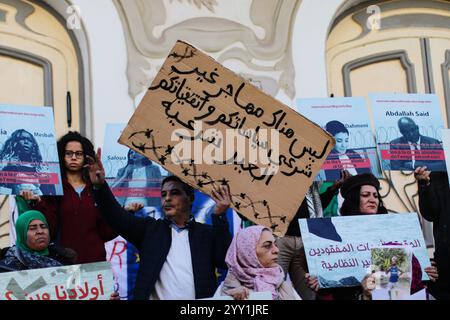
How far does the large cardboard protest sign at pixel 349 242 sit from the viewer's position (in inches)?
181

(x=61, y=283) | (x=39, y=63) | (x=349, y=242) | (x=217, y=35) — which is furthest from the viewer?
(x=217, y=35)

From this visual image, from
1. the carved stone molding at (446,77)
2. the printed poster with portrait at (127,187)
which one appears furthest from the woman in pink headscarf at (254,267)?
the carved stone molding at (446,77)

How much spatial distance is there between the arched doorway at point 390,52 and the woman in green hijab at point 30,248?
7.45 feet

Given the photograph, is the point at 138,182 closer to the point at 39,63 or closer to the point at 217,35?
the point at 39,63

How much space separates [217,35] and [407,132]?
4.72ft

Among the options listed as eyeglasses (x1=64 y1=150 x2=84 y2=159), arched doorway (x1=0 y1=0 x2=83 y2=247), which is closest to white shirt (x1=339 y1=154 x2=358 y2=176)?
eyeglasses (x1=64 y1=150 x2=84 y2=159)

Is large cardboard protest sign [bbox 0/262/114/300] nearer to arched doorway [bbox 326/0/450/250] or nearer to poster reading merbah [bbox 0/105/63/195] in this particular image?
poster reading merbah [bbox 0/105/63/195]

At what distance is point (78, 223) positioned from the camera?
15.5ft

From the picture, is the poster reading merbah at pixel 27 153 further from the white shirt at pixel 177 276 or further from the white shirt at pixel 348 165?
the white shirt at pixel 348 165

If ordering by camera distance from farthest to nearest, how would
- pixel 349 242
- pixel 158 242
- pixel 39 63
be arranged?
pixel 39 63 < pixel 349 242 < pixel 158 242

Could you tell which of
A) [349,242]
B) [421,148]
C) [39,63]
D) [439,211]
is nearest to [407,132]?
[421,148]

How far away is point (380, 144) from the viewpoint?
4848mm

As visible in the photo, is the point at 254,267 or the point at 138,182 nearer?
the point at 254,267

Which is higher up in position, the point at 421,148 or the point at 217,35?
the point at 217,35
